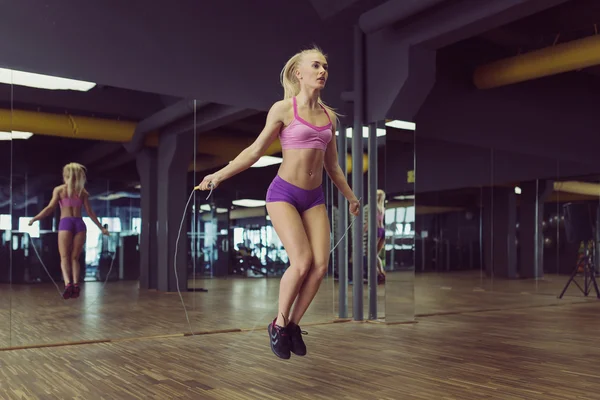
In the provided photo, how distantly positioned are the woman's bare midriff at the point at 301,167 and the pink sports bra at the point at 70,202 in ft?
8.25

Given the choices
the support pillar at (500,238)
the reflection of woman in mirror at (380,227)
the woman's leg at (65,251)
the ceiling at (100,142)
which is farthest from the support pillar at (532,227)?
the woman's leg at (65,251)

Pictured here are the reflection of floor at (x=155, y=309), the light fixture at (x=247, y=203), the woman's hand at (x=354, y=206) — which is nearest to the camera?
the woman's hand at (x=354, y=206)

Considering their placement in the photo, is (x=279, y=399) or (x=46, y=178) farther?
(x=46, y=178)

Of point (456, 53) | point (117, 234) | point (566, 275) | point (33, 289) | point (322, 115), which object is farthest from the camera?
point (566, 275)

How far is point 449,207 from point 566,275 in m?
2.07

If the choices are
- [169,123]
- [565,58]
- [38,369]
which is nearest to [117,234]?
[169,123]

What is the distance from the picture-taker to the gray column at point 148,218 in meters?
5.15

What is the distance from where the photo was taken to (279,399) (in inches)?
123

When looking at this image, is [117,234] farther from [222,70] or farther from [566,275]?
[566,275]

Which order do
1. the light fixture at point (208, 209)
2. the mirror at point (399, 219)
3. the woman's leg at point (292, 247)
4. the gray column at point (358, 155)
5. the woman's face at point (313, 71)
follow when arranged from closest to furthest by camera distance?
the woman's leg at point (292, 247), the woman's face at point (313, 71), the light fixture at point (208, 209), the mirror at point (399, 219), the gray column at point (358, 155)

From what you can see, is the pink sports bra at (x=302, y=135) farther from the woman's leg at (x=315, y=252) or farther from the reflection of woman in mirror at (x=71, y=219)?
the reflection of woman in mirror at (x=71, y=219)

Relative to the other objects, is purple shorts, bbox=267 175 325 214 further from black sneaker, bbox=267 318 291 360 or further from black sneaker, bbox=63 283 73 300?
black sneaker, bbox=63 283 73 300

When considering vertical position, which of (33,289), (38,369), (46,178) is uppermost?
(46,178)

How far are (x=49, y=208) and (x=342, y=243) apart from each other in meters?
2.84
